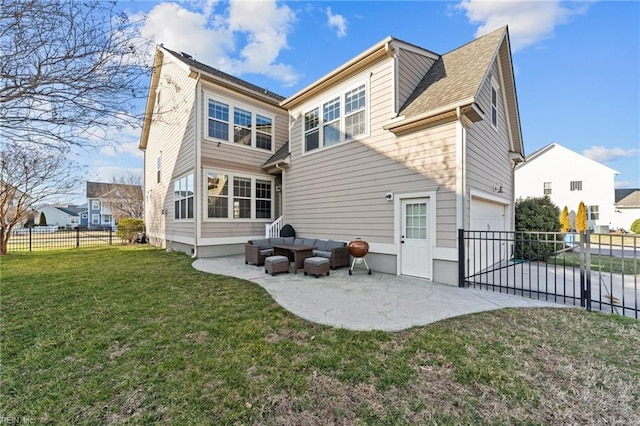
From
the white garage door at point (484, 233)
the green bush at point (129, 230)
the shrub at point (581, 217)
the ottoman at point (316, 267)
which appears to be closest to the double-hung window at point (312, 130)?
the ottoman at point (316, 267)

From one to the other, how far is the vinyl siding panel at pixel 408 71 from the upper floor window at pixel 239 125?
6.47 metres

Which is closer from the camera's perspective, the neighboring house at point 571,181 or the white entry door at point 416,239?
the white entry door at point 416,239

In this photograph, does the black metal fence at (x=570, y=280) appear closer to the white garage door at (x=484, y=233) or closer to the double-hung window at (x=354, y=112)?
the white garage door at (x=484, y=233)

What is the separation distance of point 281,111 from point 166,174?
263 inches

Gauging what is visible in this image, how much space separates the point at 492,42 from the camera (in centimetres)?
734

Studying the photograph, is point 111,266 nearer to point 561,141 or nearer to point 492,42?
point 492,42

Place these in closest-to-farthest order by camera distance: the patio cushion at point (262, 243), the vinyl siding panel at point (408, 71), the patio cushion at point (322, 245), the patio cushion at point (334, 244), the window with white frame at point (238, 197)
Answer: the vinyl siding panel at point (408, 71) < the patio cushion at point (334, 244) < the patio cushion at point (322, 245) < the patio cushion at point (262, 243) < the window with white frame at point (238, 197)

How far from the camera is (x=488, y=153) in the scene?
802 centimetres

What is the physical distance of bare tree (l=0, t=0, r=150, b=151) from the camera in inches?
131

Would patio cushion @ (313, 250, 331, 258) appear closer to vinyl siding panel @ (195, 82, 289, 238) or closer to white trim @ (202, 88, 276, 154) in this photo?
vinyl siding panel @ (195, 82, 289, 238)

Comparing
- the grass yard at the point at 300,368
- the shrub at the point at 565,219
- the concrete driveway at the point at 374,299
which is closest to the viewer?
the grass yard at the point at 300,368

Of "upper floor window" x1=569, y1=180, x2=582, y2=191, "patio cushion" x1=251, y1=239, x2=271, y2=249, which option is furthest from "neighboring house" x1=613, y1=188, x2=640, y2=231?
"patio cushion" x1=251, y1=239, x2=271, y2=249

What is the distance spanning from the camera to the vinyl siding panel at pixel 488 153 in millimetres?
6672

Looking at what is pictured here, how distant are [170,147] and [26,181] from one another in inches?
250
